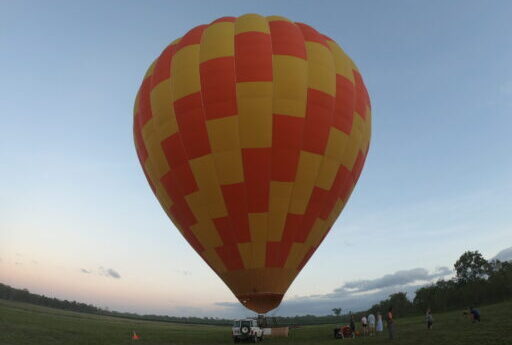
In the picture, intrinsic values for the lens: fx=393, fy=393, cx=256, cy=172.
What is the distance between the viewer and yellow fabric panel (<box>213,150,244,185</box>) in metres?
16.7

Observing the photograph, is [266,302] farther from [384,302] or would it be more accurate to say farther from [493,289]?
[384,302]

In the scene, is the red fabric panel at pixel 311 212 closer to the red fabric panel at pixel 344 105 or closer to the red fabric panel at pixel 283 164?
the red fabric panel at pixel 283 164

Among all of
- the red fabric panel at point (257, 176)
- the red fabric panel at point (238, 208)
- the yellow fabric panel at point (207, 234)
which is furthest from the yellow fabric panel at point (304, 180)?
the yellow fabric panel at point (207, 234)

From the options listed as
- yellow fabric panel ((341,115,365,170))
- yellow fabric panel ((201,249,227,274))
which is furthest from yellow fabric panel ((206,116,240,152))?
yellow fabric panel ((341,115,365,170))

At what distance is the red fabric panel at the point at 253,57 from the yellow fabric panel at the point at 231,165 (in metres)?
3.24

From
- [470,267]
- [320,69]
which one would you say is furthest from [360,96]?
[470,267]

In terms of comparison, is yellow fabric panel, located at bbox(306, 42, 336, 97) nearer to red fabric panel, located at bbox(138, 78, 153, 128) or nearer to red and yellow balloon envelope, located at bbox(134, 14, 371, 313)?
red and yellow balloon envelope, located at bbox(134, 14, 371, 313)

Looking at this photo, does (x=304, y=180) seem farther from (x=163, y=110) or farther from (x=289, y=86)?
(x=163, y=110)

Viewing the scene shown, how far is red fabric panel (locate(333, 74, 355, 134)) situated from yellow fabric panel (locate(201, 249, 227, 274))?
802cm

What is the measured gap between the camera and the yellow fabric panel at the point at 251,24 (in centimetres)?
1848

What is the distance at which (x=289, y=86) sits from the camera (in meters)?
17.1

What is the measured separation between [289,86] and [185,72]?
477cm

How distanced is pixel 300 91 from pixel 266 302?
9352mm

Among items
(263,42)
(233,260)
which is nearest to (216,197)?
(233,260)
